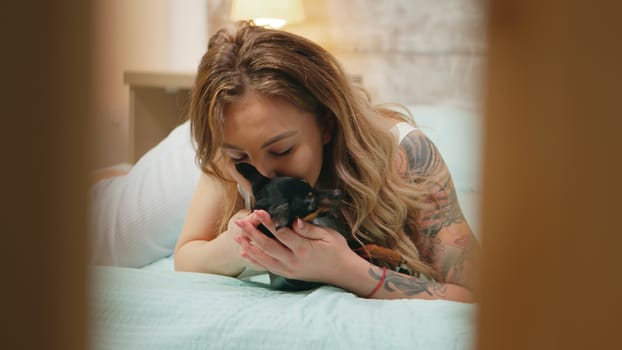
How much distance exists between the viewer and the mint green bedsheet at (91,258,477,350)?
73 cm

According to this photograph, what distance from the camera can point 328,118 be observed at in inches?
39.7

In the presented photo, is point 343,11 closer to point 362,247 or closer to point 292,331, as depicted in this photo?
point 362,247

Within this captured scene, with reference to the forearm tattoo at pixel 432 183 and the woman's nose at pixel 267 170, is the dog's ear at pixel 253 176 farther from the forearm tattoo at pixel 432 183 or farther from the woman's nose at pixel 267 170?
the forearm tattoo at pixel 432 183

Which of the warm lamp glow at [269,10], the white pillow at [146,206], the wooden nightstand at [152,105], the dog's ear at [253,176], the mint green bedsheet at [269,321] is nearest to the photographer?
the mint green bedsheet at [269,321]

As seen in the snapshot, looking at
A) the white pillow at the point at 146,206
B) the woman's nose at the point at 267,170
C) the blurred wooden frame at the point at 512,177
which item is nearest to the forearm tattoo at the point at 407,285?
the woman's nose at the point at 267,170

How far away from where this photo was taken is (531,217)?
222mm

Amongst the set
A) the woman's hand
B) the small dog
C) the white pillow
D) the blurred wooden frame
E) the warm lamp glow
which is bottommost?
the white pillow

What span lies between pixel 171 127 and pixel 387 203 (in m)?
1.39

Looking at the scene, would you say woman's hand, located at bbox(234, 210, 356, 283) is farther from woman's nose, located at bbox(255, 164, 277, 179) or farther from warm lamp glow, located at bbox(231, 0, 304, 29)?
warm lamp glow, located at bbox(231, 0, 304, 29)

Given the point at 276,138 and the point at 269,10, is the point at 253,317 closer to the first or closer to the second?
the point at 276,138

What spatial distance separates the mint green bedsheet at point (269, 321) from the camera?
728 millimetres

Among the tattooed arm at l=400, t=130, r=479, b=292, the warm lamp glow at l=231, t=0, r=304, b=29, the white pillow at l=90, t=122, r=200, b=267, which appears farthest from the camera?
the warm lamp glow at l=231, t=0, r=304, b=29

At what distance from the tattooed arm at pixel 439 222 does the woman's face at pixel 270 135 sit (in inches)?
9.9

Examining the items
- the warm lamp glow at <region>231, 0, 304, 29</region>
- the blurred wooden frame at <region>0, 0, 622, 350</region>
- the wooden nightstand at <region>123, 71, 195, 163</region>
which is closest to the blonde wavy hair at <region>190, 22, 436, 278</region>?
the blurred wooden frame at <region>0, 0, 622, 350</region>
